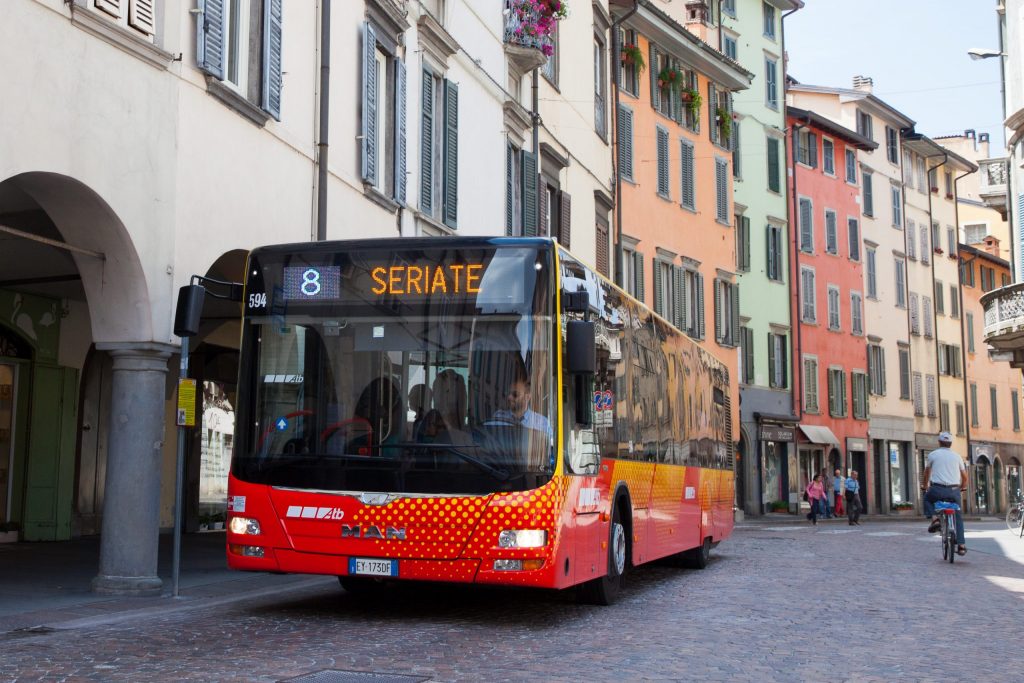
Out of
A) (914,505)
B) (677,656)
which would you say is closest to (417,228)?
(677,656)

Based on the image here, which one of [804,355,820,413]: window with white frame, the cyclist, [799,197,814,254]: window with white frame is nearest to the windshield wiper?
the cyclist

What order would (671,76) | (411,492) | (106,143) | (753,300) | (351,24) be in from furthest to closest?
(753,300) → (671,76) → (351,24) → (106,143) → (411,492)

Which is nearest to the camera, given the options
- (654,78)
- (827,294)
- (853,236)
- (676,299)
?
(676,299)

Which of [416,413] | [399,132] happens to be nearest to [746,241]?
[399,132]

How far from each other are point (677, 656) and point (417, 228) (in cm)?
1230

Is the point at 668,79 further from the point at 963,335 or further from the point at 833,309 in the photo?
the point at 963,335

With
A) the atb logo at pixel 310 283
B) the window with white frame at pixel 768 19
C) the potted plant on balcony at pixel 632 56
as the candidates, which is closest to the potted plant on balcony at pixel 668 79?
the potted plant on balcony at pixel 632 56

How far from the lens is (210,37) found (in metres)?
13.3

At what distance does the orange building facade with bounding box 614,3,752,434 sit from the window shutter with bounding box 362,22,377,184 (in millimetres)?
14461

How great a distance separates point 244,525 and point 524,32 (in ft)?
53.3

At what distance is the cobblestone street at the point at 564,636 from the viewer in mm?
→ 7773

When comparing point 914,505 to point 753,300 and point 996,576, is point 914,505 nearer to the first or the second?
point 753,300

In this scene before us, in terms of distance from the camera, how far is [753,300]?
44.9 metres

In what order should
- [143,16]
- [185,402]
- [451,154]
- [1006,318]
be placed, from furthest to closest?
[1006,318]
[451,154]
[143,16]
[185,402]
